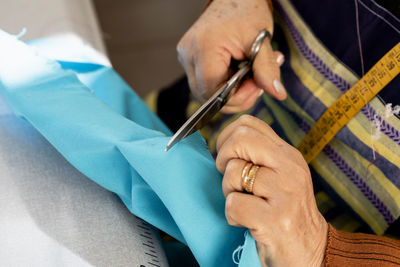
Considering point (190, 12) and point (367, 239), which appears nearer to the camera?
point (367, 239)

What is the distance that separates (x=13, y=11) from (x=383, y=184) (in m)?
0.78

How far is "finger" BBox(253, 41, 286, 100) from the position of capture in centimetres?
73

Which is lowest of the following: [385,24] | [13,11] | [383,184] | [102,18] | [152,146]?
[102,18]

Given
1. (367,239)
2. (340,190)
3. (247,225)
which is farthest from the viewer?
(340,190)

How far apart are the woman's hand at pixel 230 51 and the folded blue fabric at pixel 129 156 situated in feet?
0.66

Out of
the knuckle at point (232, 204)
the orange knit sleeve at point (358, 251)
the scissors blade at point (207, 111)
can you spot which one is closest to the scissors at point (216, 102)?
the scissors blade at point (207, 111)

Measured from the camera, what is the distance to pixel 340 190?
74cm

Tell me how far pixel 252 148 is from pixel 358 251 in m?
0.22

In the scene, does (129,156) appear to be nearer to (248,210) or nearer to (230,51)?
(248,210)

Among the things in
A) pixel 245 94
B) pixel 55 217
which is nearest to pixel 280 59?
pixel 245 94

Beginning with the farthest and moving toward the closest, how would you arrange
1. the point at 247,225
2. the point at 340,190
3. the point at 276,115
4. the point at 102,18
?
1. the point at 102,18
2. the point at 276,115
3. the point at 340,190
4. the point at 247,225

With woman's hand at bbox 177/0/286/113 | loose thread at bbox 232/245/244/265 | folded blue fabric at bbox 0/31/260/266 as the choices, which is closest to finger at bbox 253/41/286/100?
Result: woman's hand at bbox 177/0/286/113

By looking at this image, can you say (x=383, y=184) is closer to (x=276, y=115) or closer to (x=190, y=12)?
(x=276, y=115)

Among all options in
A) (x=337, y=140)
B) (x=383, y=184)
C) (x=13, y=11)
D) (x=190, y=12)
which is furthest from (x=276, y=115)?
(x=190, y=12)
